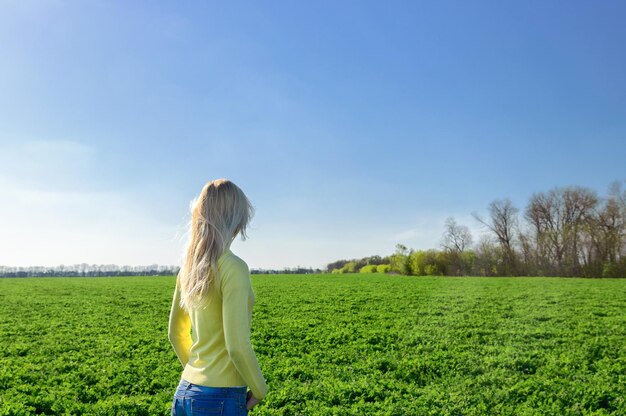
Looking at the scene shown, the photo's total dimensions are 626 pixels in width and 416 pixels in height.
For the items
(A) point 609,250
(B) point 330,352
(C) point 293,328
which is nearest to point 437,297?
(C) point 293,328

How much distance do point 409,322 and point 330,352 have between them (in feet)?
19.9

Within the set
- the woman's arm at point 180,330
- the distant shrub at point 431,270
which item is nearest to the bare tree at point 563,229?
the distant shrub at point 431,270

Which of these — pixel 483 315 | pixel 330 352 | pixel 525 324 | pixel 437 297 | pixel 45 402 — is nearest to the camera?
pixel 45 402

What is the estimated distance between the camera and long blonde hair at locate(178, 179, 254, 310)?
3002mm

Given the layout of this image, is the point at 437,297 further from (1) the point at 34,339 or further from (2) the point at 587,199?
(2) the point at 587,199

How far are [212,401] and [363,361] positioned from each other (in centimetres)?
985

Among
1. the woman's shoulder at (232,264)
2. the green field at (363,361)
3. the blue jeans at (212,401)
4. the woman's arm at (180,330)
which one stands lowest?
the green field at (363,361)

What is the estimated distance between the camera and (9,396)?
934 cm

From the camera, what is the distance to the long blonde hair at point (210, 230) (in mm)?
3002

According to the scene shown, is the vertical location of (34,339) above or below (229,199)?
below

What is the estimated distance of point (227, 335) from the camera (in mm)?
2932

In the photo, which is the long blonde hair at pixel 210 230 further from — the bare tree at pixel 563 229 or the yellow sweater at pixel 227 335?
the bare tree at pixel 563 229

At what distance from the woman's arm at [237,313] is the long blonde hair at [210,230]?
0.12 meters

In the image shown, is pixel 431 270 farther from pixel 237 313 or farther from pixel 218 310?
pixel 237 313
